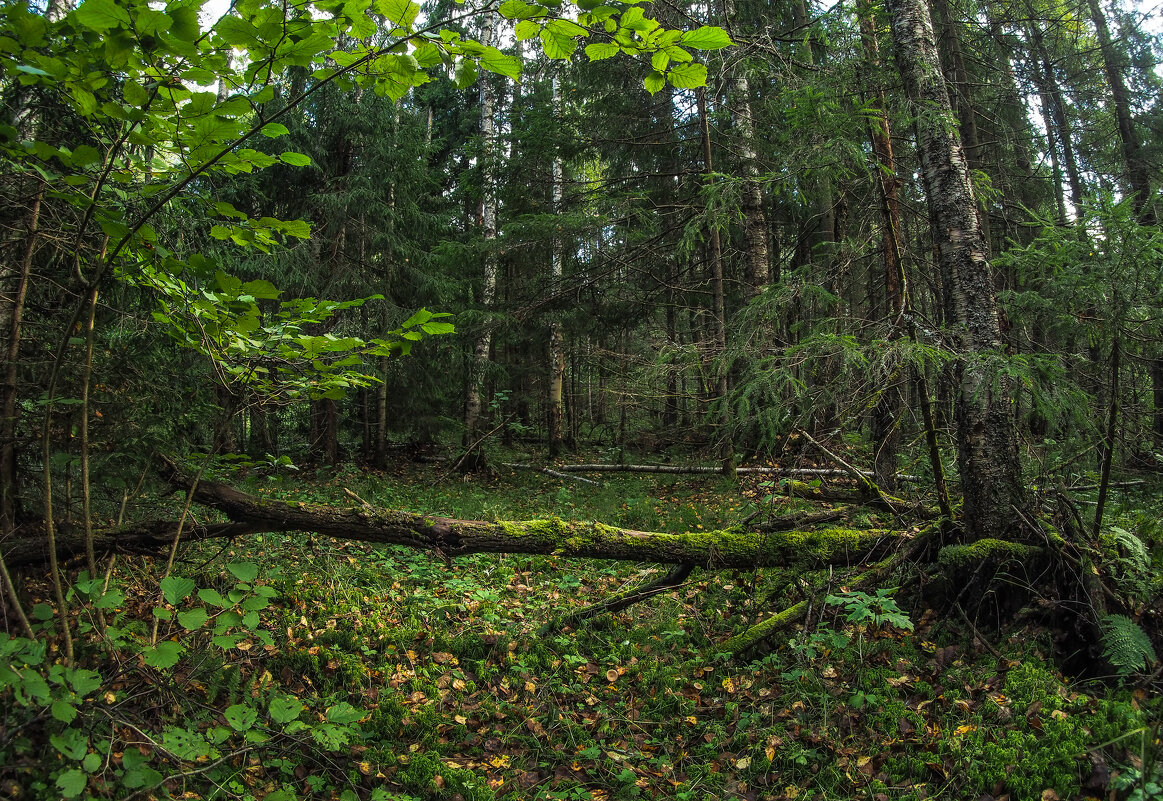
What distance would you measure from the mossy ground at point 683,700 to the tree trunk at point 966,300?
0.97 meters

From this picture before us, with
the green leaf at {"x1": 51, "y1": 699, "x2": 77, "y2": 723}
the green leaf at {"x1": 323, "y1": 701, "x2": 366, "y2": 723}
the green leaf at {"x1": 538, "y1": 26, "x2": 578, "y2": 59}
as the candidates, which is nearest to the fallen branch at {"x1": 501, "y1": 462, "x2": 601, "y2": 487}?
the green leaf at {"x1": 323, "y1": 701, "x2": 366, "y2": 723}

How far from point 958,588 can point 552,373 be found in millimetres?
9829

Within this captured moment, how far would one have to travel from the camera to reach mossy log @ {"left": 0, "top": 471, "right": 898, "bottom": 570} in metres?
4.02

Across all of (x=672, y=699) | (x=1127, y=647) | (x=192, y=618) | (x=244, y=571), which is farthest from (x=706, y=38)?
(x=1127, y=647)

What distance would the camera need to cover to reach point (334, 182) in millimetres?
12352

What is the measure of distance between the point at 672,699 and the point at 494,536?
1.70 meters

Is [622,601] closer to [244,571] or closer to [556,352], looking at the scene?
[244,571]

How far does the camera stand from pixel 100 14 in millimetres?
1592

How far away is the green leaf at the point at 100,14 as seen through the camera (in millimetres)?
1552

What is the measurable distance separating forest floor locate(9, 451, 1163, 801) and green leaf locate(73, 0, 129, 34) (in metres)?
3.14

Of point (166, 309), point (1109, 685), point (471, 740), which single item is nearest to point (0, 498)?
point (166, 309)

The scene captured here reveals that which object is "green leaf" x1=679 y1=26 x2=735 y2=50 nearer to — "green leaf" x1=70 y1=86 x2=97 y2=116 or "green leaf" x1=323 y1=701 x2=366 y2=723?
"green leaf" x1=70 y1=86 x2=97 y2=116

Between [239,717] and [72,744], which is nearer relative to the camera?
[72,744]

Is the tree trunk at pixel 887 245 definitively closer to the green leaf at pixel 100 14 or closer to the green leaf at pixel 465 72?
the green leaf at pixel 465 72
